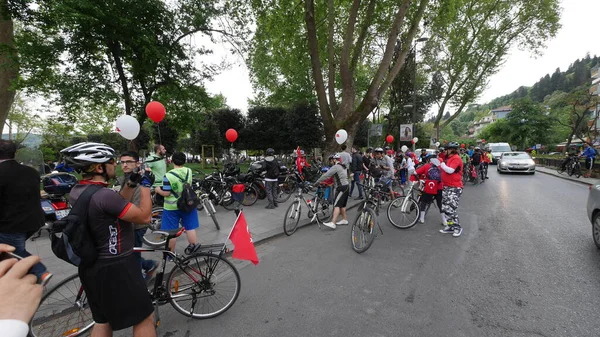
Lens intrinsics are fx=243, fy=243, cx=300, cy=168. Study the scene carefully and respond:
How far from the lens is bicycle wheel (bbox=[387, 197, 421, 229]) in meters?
5.63

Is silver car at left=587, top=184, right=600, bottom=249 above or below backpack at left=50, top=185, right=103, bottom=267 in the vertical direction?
below

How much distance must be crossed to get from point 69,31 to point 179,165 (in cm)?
788

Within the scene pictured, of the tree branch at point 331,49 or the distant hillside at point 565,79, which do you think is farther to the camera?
the distant hillside at point 565,79

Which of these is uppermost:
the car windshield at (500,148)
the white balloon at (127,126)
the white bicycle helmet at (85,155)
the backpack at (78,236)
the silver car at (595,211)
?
the white balloon at (127,126)

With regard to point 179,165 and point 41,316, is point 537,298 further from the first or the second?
point 41,316

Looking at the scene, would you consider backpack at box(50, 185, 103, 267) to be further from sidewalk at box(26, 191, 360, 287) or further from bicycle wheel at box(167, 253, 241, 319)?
sidewalk at box(26, 191, 360, 287)

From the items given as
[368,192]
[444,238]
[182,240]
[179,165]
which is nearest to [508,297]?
[444,238]

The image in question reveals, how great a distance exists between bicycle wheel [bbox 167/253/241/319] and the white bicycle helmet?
1.39 m

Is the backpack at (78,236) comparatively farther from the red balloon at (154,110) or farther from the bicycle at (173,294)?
the red balloon at (154,110)

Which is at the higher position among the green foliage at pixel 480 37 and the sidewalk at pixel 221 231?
the green foliage at pixel 480 37

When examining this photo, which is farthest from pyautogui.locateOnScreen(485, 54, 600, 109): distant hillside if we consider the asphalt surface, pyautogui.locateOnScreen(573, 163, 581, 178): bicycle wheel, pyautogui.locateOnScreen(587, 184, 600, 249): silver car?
the asphalt surface

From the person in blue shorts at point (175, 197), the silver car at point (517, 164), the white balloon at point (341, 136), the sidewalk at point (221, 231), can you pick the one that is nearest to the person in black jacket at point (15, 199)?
the sidewalk at point (221, 231)

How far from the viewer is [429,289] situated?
3135mm

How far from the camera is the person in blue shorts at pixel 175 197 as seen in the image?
3754 millimetres
